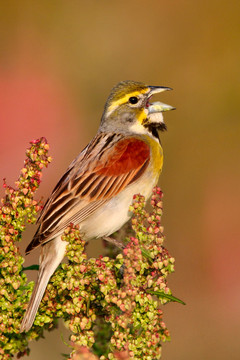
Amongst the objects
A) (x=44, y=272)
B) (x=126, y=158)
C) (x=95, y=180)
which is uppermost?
(x=126, y=158)

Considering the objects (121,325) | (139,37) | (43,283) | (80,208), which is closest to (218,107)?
(139,37)

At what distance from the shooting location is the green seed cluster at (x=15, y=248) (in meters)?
2.86

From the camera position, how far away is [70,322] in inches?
110

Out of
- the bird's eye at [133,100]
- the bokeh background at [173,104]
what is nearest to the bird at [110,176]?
the bird's eye at [133,100]

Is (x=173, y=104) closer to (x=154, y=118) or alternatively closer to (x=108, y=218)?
(x=154, y=118)

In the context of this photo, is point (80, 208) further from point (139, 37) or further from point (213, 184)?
point (139, 37)

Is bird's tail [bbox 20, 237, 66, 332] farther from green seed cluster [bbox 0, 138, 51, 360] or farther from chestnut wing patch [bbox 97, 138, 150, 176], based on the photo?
chestnut wing patch [bbox 97, 138, 150, 176]

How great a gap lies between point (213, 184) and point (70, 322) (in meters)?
4.44

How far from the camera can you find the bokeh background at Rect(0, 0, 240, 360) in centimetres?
612

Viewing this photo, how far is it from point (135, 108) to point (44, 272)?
145 cm

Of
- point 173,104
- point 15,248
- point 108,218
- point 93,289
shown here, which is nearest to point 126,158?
point 108,218

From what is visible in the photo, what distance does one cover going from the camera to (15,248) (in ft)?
9.47

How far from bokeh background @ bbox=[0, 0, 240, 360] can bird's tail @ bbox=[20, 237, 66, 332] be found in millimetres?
1738

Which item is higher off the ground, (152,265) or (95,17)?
(95,17)
